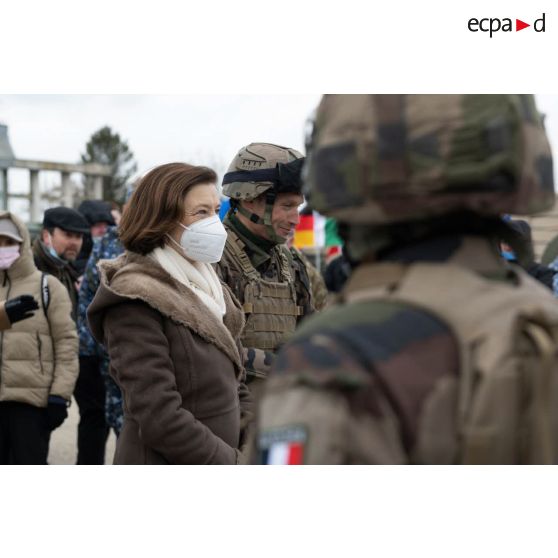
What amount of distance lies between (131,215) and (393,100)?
197 centimetres

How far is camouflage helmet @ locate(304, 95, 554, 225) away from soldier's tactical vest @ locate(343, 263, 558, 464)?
0.13m

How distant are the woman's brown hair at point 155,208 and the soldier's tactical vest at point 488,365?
189 centimetres

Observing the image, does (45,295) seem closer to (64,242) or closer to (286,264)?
(64,242)

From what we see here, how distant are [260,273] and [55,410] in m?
2.07

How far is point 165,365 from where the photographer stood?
3.29m

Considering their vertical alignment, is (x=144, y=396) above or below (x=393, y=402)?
below

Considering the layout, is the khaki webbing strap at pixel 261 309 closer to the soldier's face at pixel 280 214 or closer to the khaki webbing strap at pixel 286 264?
the khaki webbing strap at pixel 286 264

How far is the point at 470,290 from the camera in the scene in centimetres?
169

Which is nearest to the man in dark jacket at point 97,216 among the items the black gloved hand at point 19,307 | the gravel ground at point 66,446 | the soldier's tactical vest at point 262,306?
the gravel ground at point 66,446

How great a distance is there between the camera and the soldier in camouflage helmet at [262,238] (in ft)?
14.0

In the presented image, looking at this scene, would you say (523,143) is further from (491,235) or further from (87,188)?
(87,188)

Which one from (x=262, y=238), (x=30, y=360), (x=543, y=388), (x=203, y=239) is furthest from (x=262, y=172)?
(x=543, y=388)

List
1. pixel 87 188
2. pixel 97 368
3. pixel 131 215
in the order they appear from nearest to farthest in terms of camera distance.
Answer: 1. pixel 131 215
2. pixel 97 368
3. pixel 87 188

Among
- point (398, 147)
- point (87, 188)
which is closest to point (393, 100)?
point (398, 147)
